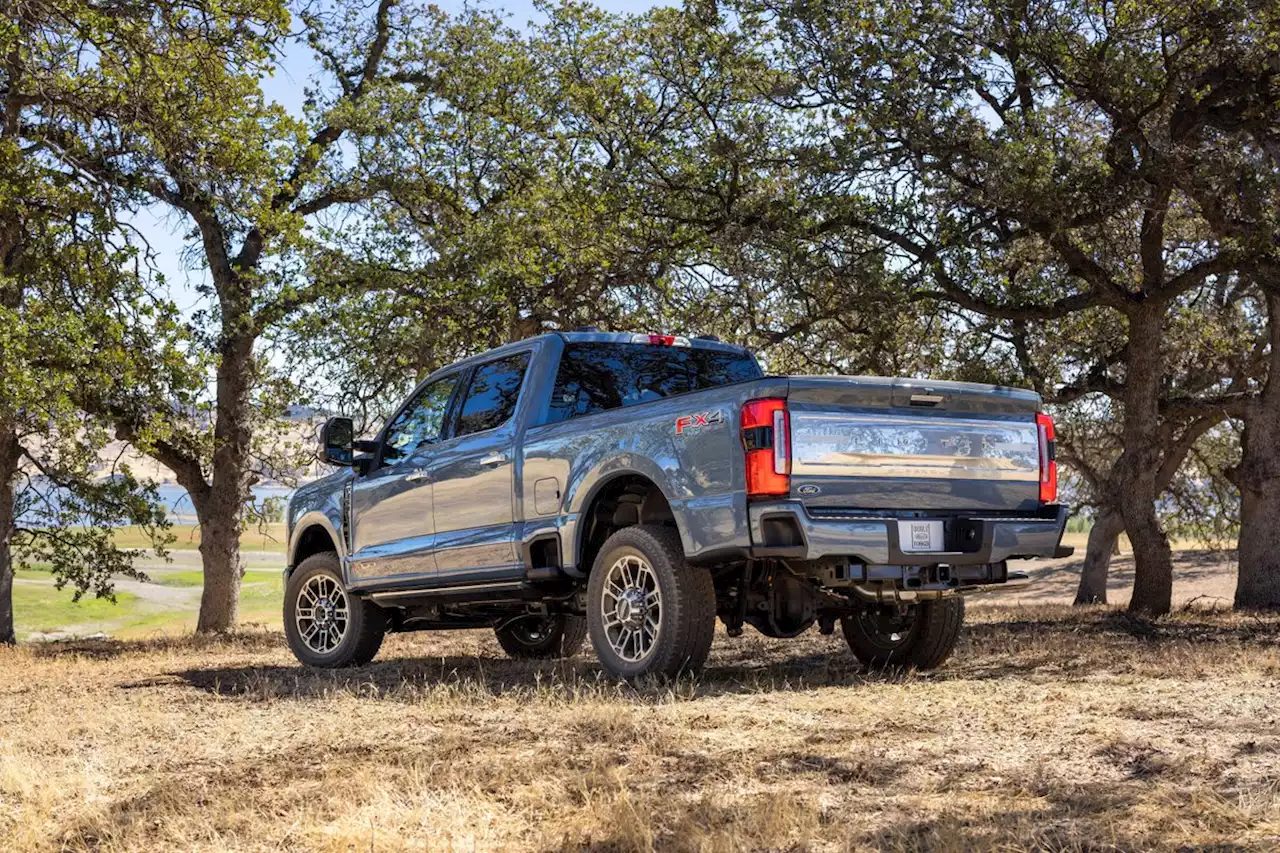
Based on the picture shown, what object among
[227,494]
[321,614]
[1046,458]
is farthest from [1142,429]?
[227,494]

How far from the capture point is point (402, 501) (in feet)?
31.4

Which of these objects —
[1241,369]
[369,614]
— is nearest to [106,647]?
[369,614]

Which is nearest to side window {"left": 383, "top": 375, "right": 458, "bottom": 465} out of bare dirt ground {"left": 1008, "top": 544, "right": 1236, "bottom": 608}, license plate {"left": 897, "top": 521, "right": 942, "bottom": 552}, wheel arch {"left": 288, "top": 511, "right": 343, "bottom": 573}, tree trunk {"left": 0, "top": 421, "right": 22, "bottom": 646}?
wheel arch {"left": 288, "top": 511, "right": 343, "bottom": 573}

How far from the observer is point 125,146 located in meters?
13.5

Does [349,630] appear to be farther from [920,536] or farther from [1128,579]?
[1128,579]

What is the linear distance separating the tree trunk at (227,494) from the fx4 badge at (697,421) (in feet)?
46.2

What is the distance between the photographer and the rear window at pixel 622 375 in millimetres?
8812

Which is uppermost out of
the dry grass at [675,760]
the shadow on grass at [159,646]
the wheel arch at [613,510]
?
the wheel arch at [613,510]

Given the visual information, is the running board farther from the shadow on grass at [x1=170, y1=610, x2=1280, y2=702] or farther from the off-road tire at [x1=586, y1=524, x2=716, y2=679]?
the off-road tire at [x1=586, y1=524, x2=716, y2=679]

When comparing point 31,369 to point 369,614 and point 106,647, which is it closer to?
point 106,647

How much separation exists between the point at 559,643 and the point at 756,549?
4208mm

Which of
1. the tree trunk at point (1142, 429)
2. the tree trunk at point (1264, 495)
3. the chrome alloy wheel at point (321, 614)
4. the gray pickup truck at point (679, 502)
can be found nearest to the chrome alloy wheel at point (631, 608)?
the gray pickup truck at point (679, 502)

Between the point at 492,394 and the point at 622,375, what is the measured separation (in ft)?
2.92

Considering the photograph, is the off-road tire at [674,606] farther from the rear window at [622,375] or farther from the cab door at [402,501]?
the cab door at [402,501]
